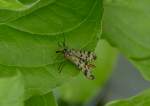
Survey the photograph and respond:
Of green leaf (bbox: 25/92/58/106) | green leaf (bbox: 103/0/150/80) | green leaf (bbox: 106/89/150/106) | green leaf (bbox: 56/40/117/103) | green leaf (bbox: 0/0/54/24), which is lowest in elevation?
green leaf (bbox: 56/40/117/103)

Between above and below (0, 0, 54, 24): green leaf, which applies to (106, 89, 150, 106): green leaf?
below

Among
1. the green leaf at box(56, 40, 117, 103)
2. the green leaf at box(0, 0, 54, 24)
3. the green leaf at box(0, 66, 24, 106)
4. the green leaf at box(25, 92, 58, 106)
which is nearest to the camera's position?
the green leaf at box(0, 66, 24, 106)

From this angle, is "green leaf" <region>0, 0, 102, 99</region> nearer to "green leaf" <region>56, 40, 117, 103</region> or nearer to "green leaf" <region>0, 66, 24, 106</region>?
"green leaf" <region>0, 66, 24, 106</region>

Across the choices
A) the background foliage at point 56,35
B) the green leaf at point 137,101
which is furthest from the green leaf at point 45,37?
the green leaf at point 137,101

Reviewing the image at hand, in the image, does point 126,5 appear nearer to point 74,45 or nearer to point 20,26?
point 74,45

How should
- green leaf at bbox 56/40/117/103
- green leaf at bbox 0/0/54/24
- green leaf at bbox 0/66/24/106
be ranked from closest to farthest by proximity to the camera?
green leaf at bbox 0/66/24/106 < green leaf at bbox 0/0/54/24 < green leaf at bbox 56/40/117/103

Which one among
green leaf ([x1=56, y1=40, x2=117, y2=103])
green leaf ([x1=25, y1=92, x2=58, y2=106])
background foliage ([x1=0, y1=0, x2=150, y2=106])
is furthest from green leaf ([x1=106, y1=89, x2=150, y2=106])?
Result: green leaf ([x1=56, y1=40, x2=117, y2=103])

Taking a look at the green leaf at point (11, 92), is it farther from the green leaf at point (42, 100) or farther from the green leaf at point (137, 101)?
the green leaf at point (137, 101)

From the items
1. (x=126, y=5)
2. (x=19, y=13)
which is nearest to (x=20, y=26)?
(x=19, y=13)

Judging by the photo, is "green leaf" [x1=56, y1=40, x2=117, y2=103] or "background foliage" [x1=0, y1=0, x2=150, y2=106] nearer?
"background foliage" [x1=0, y1=0, x2=150, y2=106]
